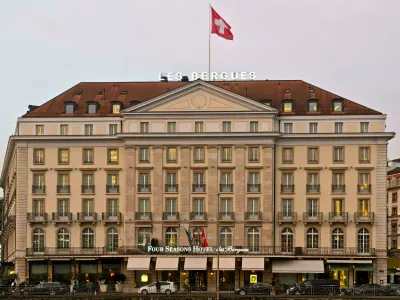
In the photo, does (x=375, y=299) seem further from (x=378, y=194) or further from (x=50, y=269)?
(x=50, y=269)

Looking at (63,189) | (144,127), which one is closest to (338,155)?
(144,127)

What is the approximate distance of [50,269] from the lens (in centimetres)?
11319

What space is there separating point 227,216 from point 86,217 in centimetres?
1629

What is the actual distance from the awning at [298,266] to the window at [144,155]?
18778 millimetres

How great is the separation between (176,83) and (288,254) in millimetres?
26937

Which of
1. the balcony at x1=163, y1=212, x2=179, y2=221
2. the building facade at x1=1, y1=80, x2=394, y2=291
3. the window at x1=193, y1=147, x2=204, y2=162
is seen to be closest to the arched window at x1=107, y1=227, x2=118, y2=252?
the building facade at x1=1, y1=80, x2=394, y2=291

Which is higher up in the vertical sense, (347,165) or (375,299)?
(347,165)

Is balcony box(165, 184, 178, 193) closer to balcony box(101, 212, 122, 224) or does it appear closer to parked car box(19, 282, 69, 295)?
balcony box(101, 212, 122, 224)

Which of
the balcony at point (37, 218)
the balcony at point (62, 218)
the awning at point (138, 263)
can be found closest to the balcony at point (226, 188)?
the awning at point (138, 263)

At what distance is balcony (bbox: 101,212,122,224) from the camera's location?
112625 mm

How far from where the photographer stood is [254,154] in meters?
112

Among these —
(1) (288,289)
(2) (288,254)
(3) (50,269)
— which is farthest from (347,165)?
(3) (50,269)

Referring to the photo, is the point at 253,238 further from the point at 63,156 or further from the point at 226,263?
the point at 63,156

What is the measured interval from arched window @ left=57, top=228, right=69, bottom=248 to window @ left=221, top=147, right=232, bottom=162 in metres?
20.0
